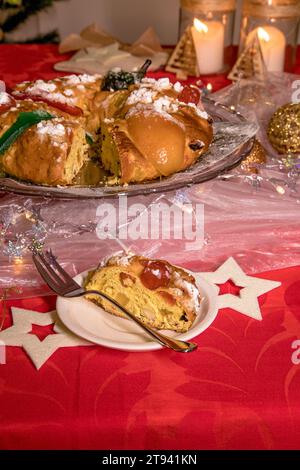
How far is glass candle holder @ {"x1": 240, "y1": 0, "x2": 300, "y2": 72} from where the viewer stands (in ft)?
5.49

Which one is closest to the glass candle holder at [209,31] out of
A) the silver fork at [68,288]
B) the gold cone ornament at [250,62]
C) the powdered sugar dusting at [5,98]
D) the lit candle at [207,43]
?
the lit candle at [207,43]

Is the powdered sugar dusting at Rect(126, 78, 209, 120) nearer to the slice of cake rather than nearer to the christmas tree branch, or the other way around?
the slice of cake

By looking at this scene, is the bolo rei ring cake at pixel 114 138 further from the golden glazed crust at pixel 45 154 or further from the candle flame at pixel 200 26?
the candle flame at pixel 200 26

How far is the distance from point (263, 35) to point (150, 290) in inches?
46.1

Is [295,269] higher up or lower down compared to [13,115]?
lower down

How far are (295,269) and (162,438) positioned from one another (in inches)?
15.3

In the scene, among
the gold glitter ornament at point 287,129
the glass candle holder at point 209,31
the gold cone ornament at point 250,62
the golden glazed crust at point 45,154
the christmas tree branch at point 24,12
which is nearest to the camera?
the golden glazed crust at point 45,154

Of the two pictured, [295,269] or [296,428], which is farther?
[295,269]

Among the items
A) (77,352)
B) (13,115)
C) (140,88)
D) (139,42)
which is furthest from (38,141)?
(139,42)

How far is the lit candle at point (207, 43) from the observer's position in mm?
1808

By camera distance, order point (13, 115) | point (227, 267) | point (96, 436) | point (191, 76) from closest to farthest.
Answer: point (96, 436) → point (227, 267) → point (13, 115) → point (191, 76)

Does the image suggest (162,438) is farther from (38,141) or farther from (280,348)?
(38,141)

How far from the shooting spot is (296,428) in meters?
0.68

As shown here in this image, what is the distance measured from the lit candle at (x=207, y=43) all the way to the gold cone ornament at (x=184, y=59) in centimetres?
3
